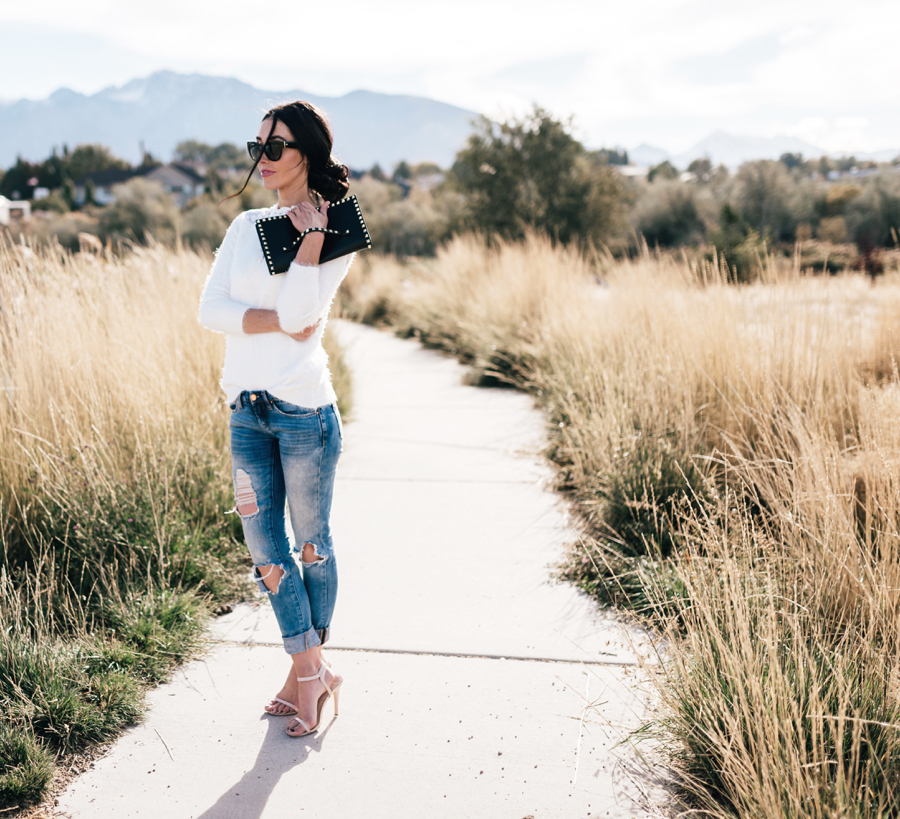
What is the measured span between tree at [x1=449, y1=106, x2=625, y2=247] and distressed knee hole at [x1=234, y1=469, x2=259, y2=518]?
52.1 ft

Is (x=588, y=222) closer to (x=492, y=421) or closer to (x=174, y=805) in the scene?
(x=492, y=421)

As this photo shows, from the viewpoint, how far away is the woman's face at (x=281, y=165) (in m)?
2.26

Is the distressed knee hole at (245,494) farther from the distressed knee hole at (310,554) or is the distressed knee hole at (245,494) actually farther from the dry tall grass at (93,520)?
the dry tall grass at (93,520)

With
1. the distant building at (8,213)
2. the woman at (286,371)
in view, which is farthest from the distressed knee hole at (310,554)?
the distant building at (8,213)

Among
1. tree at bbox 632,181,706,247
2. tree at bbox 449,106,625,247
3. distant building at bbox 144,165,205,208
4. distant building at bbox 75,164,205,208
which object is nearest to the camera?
tree at bbox 449,106,625,247

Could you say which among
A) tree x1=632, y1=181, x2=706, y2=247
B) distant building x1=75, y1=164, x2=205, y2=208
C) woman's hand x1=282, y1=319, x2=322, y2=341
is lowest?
woman's hand x1=282, y1=319, x2=322, y2=341

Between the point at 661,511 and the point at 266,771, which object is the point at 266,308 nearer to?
the point at 266,771

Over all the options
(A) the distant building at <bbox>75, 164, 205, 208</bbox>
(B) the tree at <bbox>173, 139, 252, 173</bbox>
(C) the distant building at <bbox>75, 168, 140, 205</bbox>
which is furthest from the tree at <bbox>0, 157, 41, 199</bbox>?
(B) the tree at <bbox>173, 139, 252, 173</bbox>

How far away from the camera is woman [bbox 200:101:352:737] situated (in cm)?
226

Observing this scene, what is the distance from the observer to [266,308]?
7.65 feet

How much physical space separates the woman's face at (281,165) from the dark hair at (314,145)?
0.01m

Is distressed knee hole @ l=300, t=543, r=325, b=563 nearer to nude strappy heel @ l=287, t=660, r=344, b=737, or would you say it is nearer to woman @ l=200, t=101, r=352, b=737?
woman @ l=200, t=101, r=352, b=737

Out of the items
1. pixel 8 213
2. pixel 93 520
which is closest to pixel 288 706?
pixel 93 520

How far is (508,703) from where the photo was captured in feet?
8.41
